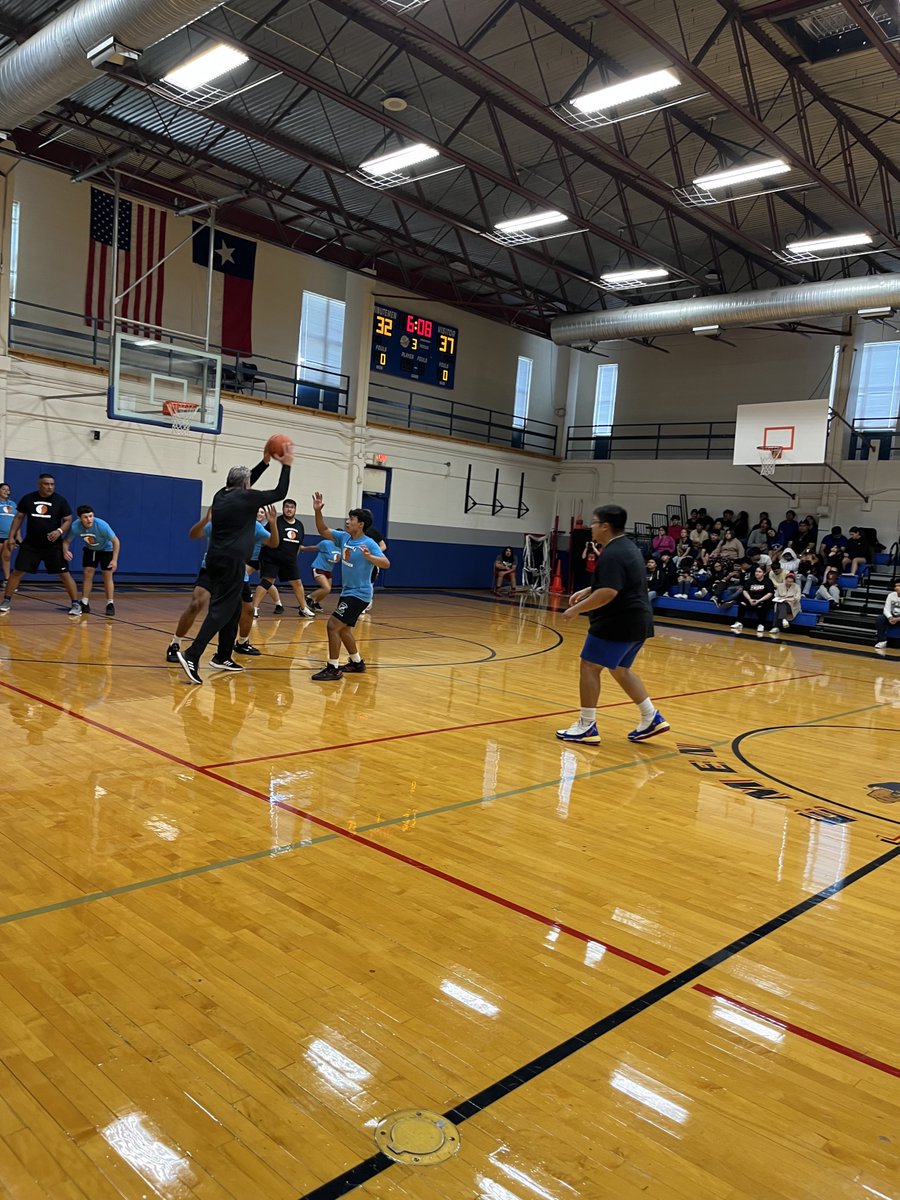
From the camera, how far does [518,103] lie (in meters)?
12.9

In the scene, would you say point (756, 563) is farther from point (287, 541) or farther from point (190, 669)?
point (190, 669)

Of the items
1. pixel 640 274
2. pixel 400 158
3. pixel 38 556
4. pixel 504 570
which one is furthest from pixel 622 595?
pixel 504 570

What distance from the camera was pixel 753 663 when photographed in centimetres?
1235

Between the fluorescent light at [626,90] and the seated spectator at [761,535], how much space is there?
11.8m

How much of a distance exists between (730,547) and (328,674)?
1404cm

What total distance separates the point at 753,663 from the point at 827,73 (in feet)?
26.5

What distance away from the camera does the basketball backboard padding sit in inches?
720

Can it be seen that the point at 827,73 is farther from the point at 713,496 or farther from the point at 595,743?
the point at 713,496

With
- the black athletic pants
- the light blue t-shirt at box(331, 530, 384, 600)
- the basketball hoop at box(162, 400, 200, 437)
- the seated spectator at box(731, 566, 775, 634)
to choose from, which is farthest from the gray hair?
the seated spectator at box(731, 566, 775, 634)

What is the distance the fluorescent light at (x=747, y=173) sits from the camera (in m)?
11.5

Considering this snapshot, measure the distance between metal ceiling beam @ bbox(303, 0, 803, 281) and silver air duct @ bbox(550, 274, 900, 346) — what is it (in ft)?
3.12

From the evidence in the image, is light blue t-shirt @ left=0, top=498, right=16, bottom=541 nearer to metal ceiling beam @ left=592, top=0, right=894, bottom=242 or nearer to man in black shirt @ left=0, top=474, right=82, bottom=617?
man in black shirt @ left=0, top=474, right=82, bottom=617

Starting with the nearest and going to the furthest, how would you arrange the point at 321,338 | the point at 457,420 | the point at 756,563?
the point at 756,563 → the point at 321,338 → the point at 457,420

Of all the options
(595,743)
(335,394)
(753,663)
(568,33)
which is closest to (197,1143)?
(595,743)
